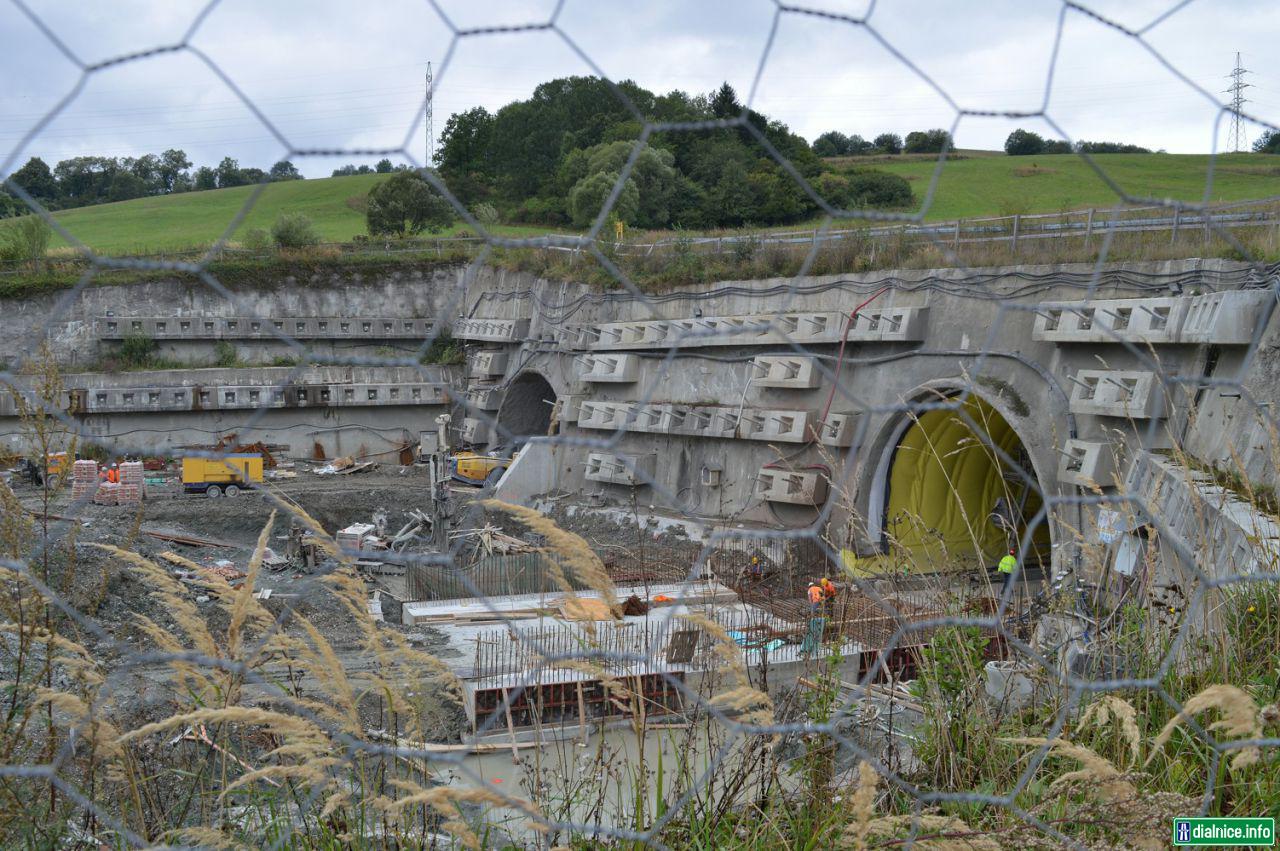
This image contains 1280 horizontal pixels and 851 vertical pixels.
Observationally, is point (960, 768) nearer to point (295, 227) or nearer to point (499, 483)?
point (499, 483)

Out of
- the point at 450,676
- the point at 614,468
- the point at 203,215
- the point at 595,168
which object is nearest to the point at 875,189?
the point at 595,168

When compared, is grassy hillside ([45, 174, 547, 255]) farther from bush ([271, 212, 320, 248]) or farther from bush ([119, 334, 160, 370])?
bush ([119, 334, 160, 370])

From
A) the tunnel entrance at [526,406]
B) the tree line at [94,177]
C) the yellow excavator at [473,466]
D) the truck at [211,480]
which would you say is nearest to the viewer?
the tree line at [94,177]

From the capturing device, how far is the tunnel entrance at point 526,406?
16.5 metres

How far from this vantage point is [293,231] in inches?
805

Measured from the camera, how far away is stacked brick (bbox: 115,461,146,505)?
45.6ft

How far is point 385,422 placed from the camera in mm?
18484

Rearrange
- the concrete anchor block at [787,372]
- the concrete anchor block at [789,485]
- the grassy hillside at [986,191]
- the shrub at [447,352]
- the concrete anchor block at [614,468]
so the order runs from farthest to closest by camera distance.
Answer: the shrub at [447,352]
the concrete anchor block at [614,468]
the concrete anchor block at [787,372]
the concrete anchor block at [789,485]
the grassy hillside at [986,191]

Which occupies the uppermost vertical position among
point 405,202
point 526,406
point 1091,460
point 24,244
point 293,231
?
point 293,231

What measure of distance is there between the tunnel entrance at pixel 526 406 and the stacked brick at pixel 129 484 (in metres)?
5.28

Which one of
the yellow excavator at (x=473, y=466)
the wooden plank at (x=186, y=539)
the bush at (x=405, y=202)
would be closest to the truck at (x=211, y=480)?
the wooden plank at (x=186, y=539)

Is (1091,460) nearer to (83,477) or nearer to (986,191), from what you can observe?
(986,191)

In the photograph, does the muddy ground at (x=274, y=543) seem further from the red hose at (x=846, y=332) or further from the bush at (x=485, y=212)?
the red hose at (x=846, y=332)

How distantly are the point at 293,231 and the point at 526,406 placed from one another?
7.02m
